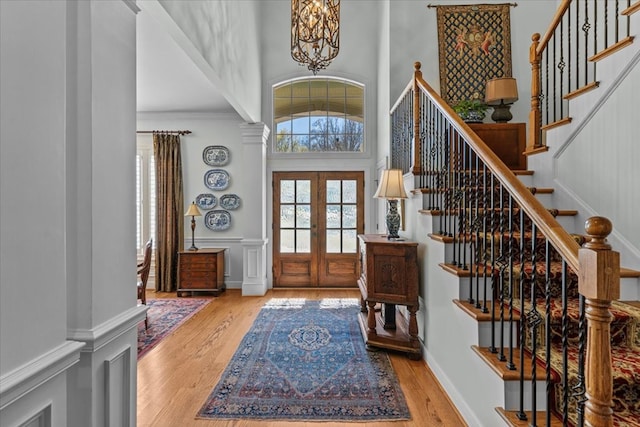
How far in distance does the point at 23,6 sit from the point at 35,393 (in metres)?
1.12

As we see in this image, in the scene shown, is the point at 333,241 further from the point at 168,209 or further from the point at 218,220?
the point at 168,209

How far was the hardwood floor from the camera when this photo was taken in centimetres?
221

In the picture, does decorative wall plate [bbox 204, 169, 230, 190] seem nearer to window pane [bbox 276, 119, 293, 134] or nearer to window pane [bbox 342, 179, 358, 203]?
window pane [bbox 276, 119, 293, 134]

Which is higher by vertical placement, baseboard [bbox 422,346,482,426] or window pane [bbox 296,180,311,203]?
window pane [bbox 296,180,311,203]

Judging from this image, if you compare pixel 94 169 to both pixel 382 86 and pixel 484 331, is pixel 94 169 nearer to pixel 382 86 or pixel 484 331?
pixel 484 331

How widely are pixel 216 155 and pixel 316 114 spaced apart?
70.9 inches

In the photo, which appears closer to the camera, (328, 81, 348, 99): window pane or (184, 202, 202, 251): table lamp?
(184, 202, 202, 251): table lamp

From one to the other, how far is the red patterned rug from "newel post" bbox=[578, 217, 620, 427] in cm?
327

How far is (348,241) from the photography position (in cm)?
600

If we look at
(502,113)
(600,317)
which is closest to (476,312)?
(600,317)

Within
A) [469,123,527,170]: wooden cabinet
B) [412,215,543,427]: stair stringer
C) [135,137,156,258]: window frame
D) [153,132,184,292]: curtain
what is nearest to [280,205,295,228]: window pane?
[153,132,184,292]: curtain

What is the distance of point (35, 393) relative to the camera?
1.07 meters

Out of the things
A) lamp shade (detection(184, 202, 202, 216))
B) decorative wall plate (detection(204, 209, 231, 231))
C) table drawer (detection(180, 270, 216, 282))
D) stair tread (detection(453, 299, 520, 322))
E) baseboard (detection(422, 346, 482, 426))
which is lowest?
baseboard (detection(422, 346, 482, 426))

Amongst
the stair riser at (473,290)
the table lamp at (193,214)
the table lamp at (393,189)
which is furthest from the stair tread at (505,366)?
the table lamp at (193,214)
